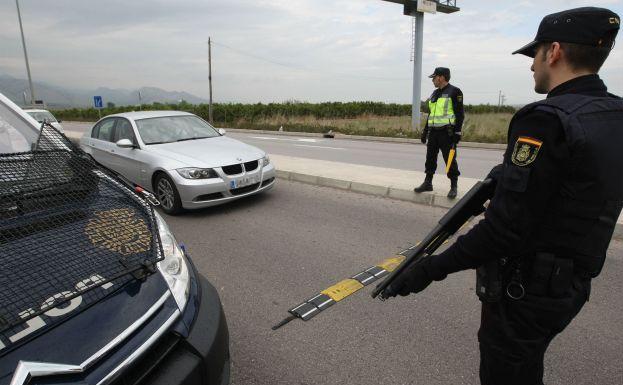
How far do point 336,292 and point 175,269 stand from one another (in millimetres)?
1733

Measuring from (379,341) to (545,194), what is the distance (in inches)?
69.2

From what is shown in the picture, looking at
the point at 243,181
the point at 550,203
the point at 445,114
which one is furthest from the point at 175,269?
the point at 445,114

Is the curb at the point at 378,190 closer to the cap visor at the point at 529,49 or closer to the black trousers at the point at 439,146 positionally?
the black trousers at the point at 439,146

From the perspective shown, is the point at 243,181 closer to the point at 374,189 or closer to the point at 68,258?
the point at 374,189

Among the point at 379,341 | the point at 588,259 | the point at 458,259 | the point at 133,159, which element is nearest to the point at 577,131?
the point at 588,259

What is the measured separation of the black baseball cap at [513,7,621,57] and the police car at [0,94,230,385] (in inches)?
76.5

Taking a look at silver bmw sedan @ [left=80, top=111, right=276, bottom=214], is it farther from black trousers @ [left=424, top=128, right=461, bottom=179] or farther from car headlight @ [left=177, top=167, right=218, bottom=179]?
black trousers @ [left=424, top=128, right=461, bottom=179]

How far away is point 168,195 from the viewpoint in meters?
5.80

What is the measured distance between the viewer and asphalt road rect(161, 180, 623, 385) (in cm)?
249

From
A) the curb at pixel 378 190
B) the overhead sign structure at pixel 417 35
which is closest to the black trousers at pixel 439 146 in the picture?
the curb at pixel 378 190

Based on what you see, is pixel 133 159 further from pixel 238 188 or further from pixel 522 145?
pixel 522 145

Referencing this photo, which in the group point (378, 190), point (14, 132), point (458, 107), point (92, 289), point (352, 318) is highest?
point (458, 107)

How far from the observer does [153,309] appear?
1.71 m

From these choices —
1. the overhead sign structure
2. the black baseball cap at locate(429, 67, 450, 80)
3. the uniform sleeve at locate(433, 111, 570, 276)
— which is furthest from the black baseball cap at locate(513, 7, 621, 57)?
the overhead sign structure
